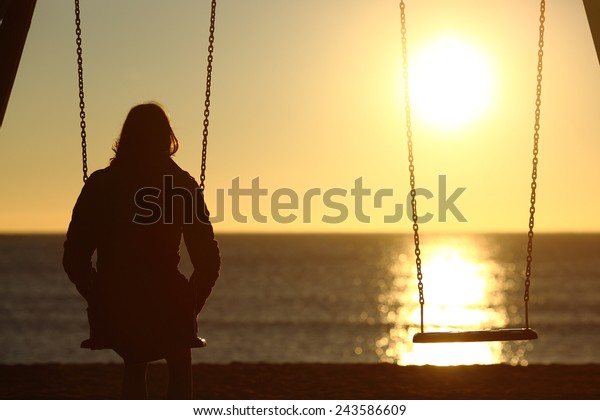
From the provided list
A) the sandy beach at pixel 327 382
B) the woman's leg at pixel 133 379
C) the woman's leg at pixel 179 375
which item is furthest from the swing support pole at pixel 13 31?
the sandy beach at pixel 327 382

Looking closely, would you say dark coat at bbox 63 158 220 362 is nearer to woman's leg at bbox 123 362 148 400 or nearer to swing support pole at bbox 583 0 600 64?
woman's leg at bbox 123 362 148 400

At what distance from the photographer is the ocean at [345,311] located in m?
45.0

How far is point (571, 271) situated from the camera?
306ft

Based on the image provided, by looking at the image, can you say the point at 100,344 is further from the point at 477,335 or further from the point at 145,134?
the point at 477,335

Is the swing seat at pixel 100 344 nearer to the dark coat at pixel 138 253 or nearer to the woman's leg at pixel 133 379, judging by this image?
the dark coat at pixel 138 253

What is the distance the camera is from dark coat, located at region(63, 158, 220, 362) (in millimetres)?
5137

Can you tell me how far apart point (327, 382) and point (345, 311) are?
184 ft

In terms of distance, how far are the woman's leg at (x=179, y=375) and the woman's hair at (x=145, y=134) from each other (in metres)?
1.04

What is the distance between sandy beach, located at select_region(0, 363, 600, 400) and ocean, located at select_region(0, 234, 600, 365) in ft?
96.0

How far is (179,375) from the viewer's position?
5227mm

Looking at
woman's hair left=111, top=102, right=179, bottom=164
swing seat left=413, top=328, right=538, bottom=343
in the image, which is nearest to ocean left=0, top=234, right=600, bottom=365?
swing seat left=413, top=328, right=538, bottom=343

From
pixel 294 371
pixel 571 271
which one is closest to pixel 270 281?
pixel 571 271

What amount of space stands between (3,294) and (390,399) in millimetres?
71437
